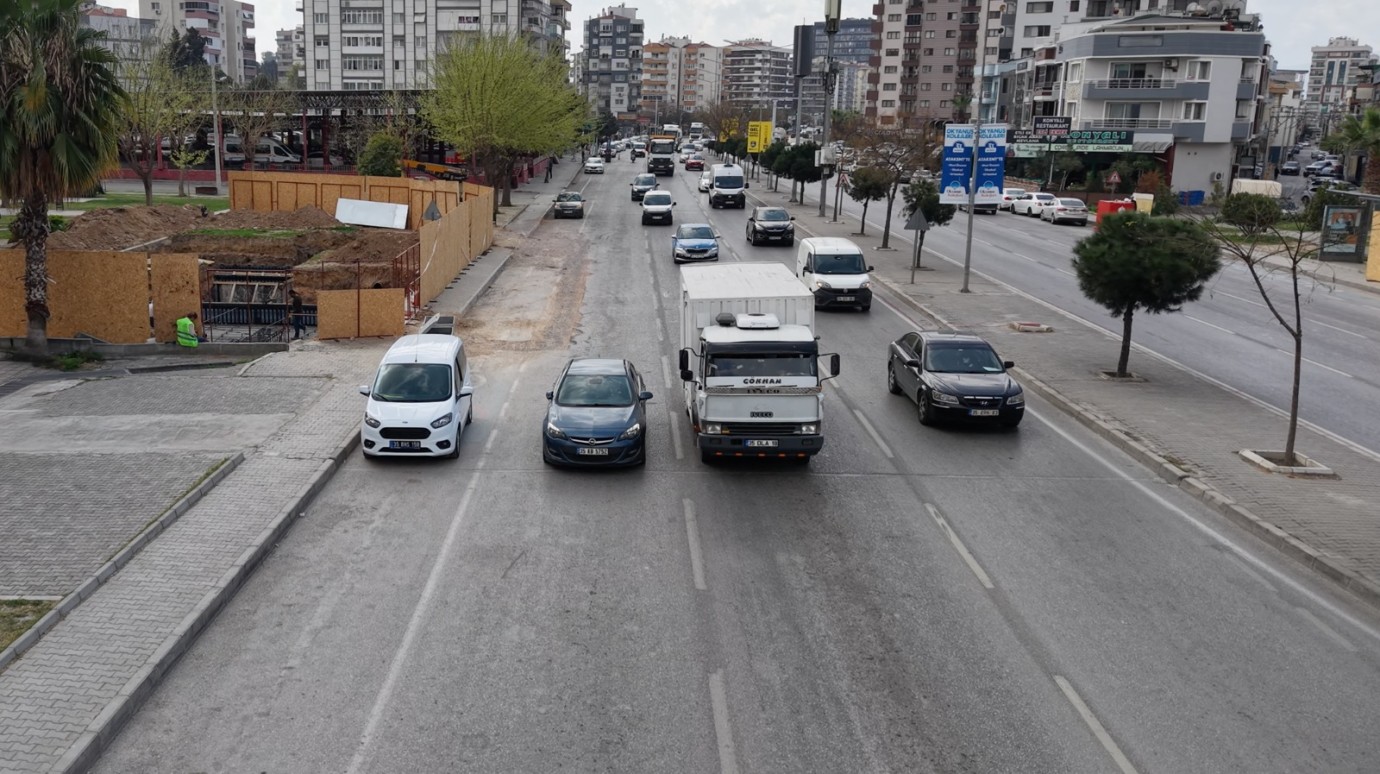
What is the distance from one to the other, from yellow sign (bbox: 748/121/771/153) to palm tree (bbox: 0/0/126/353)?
68394 millimetres

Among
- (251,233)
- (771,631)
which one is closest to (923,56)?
(251,233)

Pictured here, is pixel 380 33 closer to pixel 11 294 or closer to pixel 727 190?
pixel 727 190

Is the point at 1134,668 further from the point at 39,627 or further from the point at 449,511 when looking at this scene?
the point at 39,627

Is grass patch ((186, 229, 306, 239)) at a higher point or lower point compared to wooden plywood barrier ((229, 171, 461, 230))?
lower

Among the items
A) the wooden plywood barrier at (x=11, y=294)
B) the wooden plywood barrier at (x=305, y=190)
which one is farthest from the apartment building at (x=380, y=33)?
the wooden plywood barrier at (x=11, y=294)

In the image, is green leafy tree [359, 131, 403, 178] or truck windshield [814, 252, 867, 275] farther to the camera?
green leafy tree [359, 131, 403, 178]

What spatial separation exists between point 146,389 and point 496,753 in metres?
16.7

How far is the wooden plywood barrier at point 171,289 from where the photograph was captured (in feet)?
90.1

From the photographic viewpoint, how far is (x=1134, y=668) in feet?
37.5

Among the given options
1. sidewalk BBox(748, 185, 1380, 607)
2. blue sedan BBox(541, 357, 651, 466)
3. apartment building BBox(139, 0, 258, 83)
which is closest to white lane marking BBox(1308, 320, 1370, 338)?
sidewalk BBox(748, 185, 1380, 607)

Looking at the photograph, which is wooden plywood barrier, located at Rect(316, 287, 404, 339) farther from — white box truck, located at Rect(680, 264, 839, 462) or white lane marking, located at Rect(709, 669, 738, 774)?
white lane marking, located at Rect(709, 669, 738, 774)

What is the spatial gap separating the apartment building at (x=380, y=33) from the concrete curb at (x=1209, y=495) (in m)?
105

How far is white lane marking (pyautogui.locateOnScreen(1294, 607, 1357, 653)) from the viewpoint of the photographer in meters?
12.1

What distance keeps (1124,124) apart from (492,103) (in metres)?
49.9
